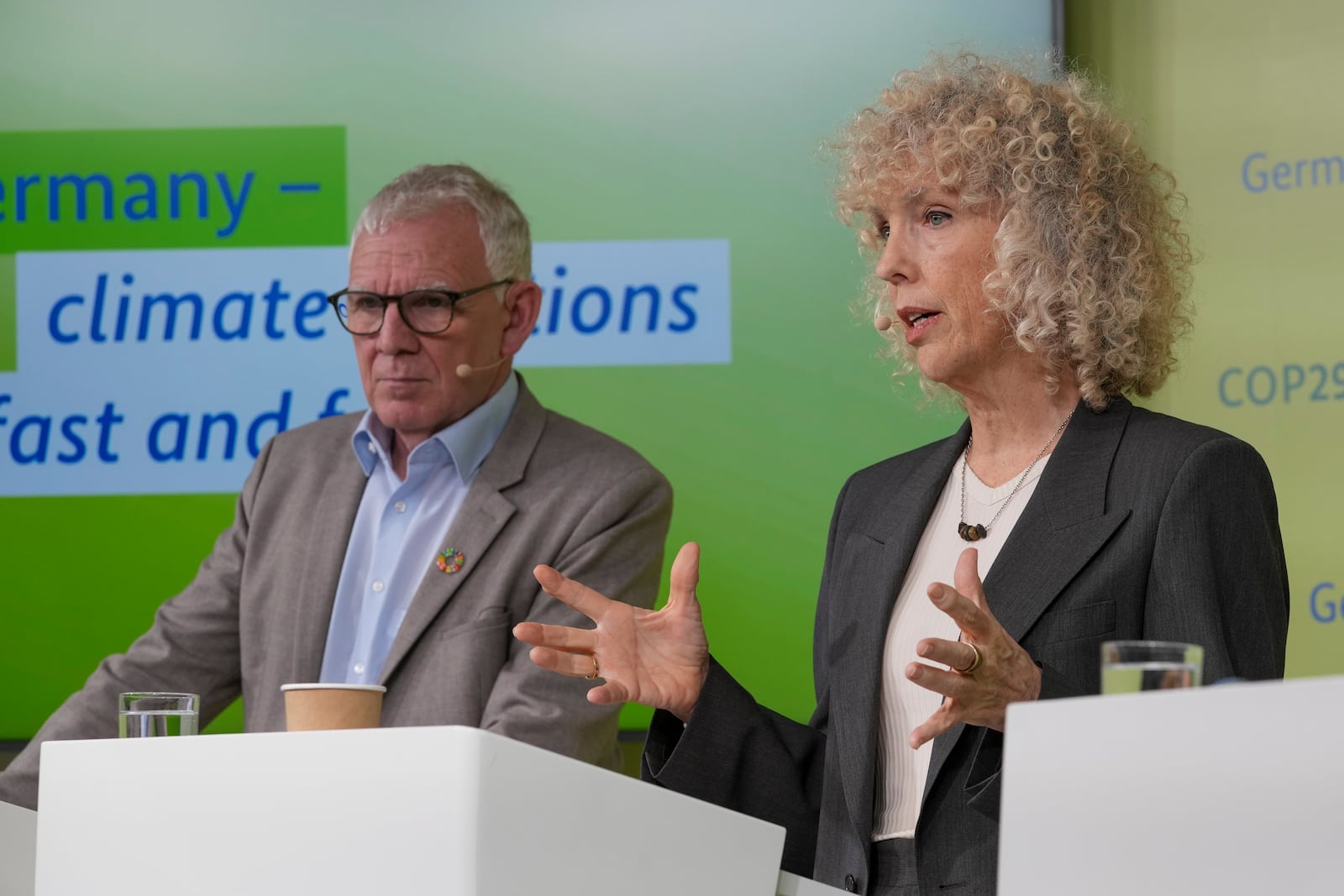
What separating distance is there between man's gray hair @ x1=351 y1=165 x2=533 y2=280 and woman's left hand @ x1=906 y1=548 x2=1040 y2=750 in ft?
6.56

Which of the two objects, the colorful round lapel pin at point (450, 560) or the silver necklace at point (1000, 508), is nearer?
the silver necklace at point (1000, 508)

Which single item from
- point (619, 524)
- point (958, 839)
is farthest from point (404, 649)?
point (958, 839)

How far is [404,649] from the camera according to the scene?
3047 mm

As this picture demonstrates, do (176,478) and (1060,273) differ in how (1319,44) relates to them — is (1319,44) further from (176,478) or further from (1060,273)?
(176,478)

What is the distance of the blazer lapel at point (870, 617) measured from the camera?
2059 mm

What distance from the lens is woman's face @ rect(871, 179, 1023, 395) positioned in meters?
2.18

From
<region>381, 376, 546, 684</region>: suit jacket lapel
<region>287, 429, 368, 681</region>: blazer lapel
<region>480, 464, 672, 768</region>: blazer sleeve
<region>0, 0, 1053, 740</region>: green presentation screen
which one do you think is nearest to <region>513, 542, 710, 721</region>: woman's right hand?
<region>480, 464, 672, 768</region>: blazer sleeve

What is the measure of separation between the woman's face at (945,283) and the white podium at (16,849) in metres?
1.31

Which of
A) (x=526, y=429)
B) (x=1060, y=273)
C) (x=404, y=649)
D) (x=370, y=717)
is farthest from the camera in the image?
(x=526, y=429)

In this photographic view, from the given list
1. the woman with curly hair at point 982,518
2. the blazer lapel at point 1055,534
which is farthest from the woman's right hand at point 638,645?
the blazer lapel at point 1055,534

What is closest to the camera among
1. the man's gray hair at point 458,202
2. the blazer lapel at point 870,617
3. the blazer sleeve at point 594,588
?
the blazer lapel at point 870,617

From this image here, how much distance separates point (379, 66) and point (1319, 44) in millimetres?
2137

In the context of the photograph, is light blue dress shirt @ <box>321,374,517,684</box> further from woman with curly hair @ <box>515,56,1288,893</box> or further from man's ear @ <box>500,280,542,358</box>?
woman with curly hair @ <box>515,56,1288,893</box>

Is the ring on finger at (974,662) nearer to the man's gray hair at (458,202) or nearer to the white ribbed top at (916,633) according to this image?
the white ribbed top at (916,633)
